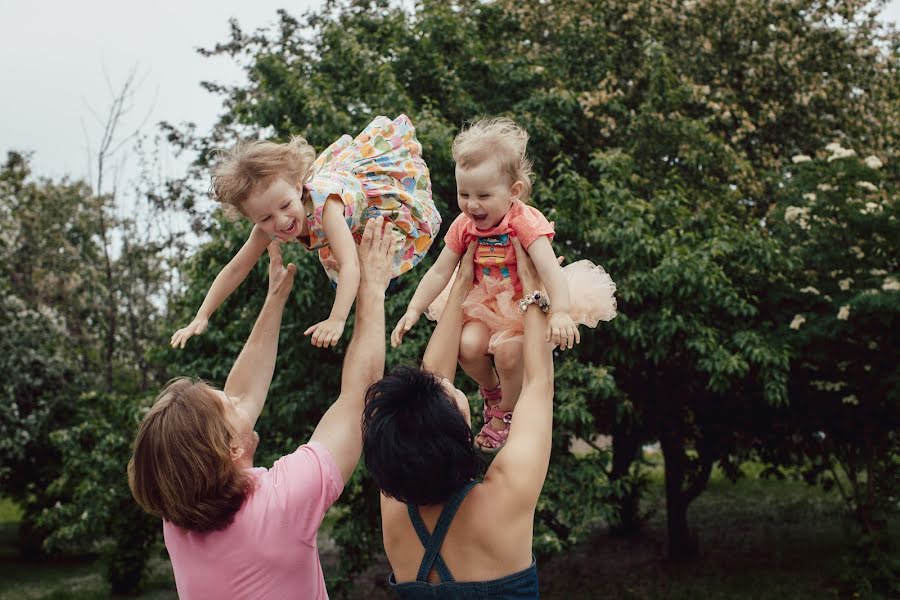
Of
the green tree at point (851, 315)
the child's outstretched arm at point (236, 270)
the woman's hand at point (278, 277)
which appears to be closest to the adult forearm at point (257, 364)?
the woman's hand at point (278, 277)

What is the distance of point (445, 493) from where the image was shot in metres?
2.05

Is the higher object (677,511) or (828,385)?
(828,385)

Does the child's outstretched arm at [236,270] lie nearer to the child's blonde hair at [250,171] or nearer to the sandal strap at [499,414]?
the child's blonde hair at [250,171]

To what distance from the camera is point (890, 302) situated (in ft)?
26.2

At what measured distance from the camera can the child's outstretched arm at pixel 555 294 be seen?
2.38 meters

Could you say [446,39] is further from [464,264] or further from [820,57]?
[464,264]

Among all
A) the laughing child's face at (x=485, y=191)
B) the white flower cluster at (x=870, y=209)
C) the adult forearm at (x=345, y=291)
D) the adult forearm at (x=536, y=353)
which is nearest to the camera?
the adult forearm at (x=536, y=353)

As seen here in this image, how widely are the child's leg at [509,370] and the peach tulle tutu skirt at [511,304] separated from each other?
23mm

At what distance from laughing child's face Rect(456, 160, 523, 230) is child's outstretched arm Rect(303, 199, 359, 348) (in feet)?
1.18

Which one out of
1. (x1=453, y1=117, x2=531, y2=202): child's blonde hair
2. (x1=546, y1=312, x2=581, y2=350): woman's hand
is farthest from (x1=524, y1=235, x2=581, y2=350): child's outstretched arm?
(x1=453, y1=117, x2=531, y2=202): child's blonde hair

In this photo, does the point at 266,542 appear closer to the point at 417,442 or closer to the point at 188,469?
the point at 188,469

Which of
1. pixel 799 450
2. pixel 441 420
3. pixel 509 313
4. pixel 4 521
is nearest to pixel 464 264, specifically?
pixel 509 313

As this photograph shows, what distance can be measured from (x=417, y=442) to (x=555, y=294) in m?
0.70

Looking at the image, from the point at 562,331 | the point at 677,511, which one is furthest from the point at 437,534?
the point at 677,511
